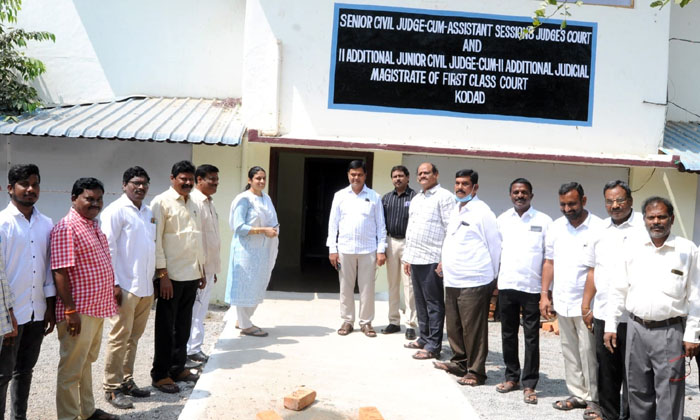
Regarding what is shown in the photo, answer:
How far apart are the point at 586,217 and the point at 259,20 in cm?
571

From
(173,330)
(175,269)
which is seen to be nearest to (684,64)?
(175,269)

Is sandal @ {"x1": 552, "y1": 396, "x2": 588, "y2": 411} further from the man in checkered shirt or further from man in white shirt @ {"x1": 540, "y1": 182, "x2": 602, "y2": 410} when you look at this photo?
the man in checkered shirt

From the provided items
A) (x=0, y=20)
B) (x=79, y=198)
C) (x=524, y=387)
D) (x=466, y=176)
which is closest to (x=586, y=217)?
(x=466, y=176)

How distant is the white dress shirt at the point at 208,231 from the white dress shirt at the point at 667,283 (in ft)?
11.7

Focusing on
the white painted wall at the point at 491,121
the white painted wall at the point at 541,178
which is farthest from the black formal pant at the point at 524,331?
the white painted wall at the point at 541,178

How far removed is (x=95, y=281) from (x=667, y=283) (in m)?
3.87

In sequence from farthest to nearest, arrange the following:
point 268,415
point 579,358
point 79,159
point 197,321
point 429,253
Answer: point 79,159 → point 429,253 → point 197,321 → point 579,358 → point 268,415

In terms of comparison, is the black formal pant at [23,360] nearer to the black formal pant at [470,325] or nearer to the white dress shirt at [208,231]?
the white dress shirt at [208,231]

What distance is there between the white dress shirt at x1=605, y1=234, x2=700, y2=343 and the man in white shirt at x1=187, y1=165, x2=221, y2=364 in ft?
11.8

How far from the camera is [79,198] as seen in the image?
4465 mm

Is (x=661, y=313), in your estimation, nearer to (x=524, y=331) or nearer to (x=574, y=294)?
(x=574, y=294)

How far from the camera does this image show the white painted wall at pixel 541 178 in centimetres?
973

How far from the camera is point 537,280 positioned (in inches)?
220

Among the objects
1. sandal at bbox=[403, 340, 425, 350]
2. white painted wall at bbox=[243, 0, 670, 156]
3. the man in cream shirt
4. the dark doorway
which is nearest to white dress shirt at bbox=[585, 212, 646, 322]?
sandal at bbox=[403, 340, 425, 350]
